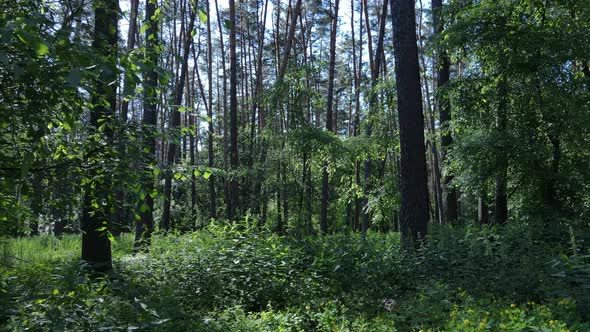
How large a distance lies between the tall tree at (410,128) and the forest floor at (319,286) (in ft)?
1.44

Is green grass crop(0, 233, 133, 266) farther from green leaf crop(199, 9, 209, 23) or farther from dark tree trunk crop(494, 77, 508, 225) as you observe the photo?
dark tree trunk crop(494, 77, 508, 225)

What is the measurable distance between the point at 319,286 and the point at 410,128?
3133mm

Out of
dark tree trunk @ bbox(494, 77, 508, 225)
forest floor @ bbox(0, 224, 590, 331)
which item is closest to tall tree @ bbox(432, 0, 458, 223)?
dark tree trunk @ bbox(494, 77, 508, 225)

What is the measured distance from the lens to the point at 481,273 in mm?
5363

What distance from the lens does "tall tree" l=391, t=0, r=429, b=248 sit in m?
7.09

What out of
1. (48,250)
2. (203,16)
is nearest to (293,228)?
(48,250)

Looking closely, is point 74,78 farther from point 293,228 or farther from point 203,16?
point 293,228

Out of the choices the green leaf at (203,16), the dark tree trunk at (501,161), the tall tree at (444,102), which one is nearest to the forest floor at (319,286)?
the dark tree trunk at (501,161)

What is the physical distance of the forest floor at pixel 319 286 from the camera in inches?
134

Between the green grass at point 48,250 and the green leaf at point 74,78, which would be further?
the green grass at point 48,250

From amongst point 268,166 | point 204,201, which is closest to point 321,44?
point 204,201

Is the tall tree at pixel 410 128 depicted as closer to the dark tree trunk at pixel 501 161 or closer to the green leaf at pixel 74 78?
the dark tree trunk at pixel 501 161

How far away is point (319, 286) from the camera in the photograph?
235 inches

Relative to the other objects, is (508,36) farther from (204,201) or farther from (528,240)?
(204,201)
